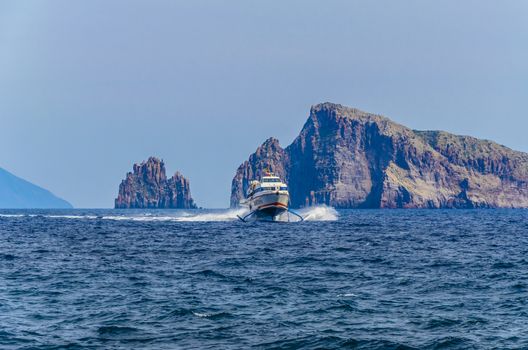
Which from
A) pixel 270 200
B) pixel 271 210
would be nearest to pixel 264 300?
pixel 270 200

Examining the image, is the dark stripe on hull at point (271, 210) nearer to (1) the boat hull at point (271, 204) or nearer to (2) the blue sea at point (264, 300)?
(1) the boat hull at point (271, 204)

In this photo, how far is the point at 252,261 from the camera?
53.6 meters

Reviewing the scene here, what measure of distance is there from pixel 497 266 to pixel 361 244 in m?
23.0

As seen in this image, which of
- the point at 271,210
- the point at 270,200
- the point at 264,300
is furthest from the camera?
the point at 271,210

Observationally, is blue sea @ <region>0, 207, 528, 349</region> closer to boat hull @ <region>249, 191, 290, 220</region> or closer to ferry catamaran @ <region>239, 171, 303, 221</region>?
boat hull @ <region>249, 191, 290, 220</region>

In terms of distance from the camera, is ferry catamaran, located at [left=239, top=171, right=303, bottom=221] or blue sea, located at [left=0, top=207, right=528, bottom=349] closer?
blue sea, located at [left=0, top=207, right=528, bottom=349]

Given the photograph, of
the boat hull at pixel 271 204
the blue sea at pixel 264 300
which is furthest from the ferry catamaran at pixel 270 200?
the blue sea at pixel 264 300

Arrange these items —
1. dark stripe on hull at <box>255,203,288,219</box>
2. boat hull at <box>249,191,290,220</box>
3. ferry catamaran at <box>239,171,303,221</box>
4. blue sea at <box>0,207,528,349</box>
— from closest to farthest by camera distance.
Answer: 1. blue sea at <box>0,207,528,349</box>
2. boat hull at <box>249,191,290,220</box>
3. ferry catamaran at <box>239,171,303,221</box>
4. dark stripe on hull at <box>255,203,288,219</box>

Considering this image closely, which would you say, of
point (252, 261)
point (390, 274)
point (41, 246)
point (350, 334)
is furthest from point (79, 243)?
point (350, 334)

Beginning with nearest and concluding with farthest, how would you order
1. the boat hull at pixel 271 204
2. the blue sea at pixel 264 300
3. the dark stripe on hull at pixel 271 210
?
the blue sea at pixel 264 300 → the boat hull at pixel 271 204 → the dark stripe on hull at pixel 271 210

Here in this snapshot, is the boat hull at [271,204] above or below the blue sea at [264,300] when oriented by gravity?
above

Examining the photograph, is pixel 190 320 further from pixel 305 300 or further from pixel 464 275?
pixel 464 275

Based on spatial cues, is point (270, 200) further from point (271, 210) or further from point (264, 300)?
point (264, 300)

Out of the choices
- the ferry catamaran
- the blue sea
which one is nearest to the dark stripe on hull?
the ferry catamaran
